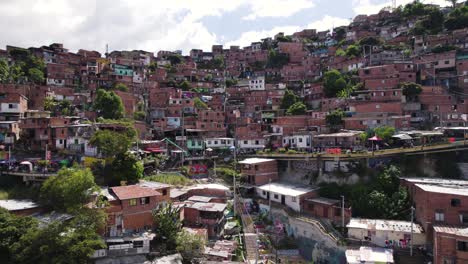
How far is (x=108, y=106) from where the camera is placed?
1941 inches

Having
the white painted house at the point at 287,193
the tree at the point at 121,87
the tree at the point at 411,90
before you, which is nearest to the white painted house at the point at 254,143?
the white painted house at the point at 287,193

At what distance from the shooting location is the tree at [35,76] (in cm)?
5511

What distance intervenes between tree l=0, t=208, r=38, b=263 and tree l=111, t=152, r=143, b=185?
8.62 m

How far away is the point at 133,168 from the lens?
34031 millimetres

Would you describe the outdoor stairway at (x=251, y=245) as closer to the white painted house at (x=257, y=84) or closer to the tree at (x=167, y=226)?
the tree at (x=167, y=226)

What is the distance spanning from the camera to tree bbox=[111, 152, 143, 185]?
33.5 m

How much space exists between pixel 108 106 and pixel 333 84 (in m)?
33.3

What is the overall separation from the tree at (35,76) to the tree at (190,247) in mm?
41468

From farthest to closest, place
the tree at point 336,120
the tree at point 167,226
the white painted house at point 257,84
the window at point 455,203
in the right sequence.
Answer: the white painted house at point 257,84 → the tree at point 336,120 → the tree at point 167,226 → the window at point 455,203

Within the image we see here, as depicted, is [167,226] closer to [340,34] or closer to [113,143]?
[113,143]

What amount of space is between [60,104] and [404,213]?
4492 centimetres

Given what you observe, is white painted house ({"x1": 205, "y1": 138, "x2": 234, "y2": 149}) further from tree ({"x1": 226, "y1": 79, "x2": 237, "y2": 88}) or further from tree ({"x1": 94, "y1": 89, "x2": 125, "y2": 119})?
tree ({"x1": 226, "y1": 79, "x2": 237, "y2": 88})

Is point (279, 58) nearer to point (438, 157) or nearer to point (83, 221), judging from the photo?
point (438, 157)

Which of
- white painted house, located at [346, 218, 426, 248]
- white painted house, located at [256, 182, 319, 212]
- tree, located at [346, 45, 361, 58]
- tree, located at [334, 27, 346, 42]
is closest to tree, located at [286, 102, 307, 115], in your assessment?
white painted house, located at [256, 182, 319, 212]
